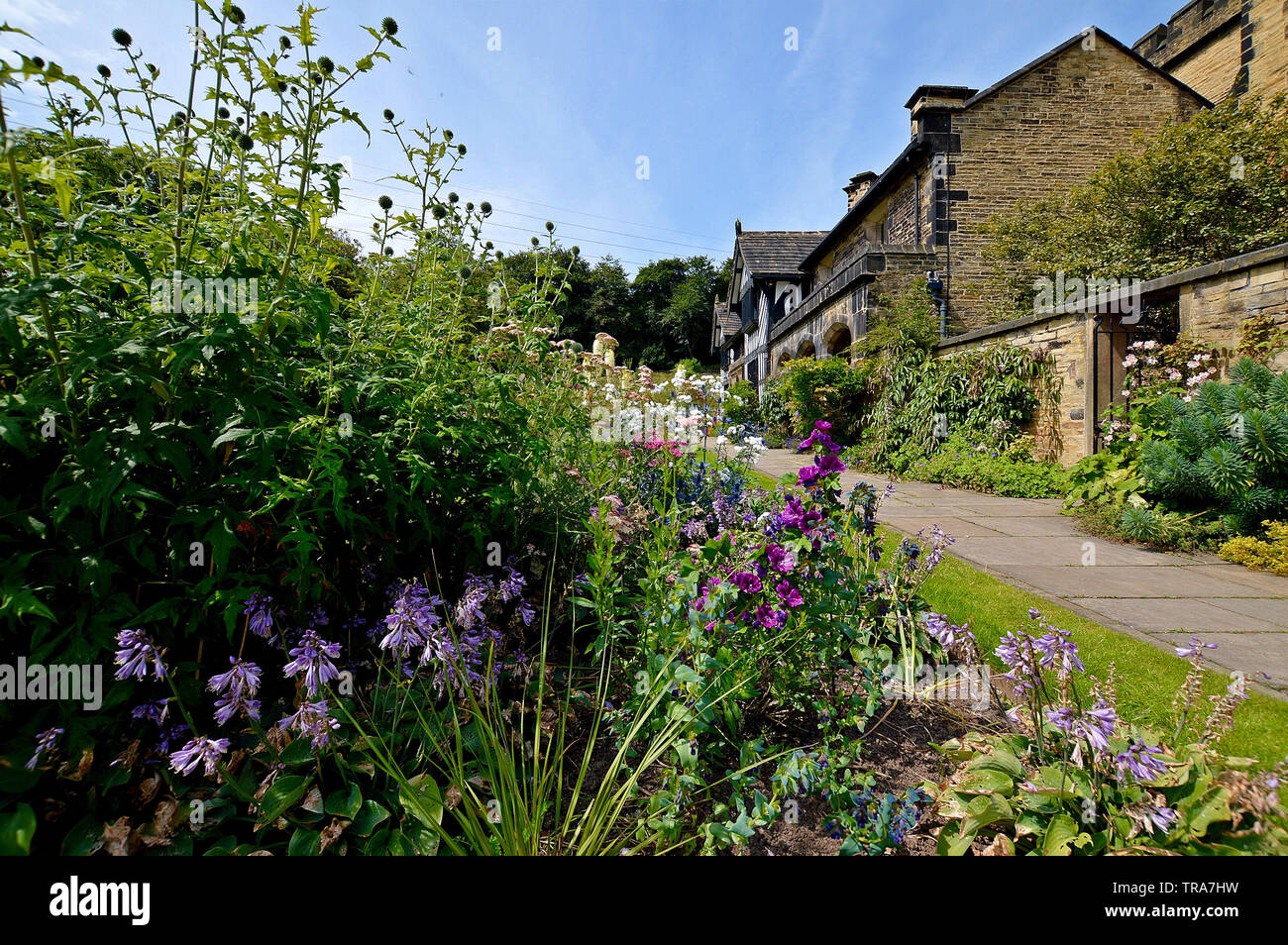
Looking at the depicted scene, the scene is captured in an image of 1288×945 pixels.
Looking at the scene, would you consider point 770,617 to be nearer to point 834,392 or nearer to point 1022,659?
point 1022,659

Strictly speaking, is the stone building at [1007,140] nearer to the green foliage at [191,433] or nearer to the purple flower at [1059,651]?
the purple flower at [1059,651]

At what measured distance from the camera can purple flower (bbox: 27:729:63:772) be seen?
1311 mm

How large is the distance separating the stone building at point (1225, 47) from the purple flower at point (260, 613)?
61.0ft

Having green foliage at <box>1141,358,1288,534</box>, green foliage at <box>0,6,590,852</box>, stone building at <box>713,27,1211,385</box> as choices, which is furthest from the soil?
stone building at <box>713,27,1211,385</box>

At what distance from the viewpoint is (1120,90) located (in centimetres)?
1258

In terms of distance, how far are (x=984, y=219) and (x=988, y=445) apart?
6.85m

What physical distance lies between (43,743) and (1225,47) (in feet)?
76.2

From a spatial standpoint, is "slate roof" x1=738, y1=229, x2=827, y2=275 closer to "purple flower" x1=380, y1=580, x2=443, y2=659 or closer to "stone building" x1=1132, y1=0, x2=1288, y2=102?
"stone building" x1=1132, y1=0, x2=1288, y2=102

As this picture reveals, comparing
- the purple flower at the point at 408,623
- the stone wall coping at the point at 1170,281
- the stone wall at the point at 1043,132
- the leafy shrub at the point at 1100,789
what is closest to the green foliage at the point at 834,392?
the stone wall coping at the point at 1170,281

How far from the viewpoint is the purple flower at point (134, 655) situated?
1354 millimetres

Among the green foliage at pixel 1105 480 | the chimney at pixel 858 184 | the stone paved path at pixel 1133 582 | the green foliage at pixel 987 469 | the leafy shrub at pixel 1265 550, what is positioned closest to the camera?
the stone paved path at pixel 1133 582
